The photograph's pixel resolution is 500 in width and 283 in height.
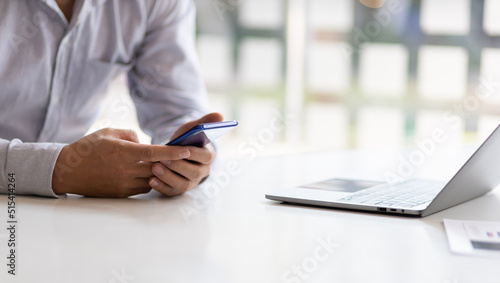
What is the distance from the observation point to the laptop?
31.7 inches

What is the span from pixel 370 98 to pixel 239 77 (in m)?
1.10

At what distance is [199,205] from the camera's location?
2.88ft

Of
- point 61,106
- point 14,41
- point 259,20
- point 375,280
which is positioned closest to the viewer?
point 375,280

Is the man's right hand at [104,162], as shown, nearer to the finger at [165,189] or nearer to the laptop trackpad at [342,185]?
the finger at [165,189]

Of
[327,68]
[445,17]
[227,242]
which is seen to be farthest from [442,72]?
[227,242]

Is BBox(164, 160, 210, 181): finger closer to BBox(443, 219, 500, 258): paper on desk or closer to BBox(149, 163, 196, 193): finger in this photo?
BBox(149, 163, 196, 193): finger

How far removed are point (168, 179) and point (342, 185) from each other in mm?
302

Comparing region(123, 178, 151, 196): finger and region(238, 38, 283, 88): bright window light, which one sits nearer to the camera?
region(123, 178, 151, 196): finger

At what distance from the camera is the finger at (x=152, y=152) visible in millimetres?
863

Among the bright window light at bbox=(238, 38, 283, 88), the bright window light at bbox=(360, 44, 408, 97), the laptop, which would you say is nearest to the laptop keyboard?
the laptop

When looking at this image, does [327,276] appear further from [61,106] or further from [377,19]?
[377,19]

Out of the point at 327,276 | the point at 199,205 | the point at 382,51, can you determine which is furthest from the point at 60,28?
the point at 382,51

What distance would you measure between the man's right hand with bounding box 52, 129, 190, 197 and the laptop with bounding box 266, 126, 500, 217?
19cm

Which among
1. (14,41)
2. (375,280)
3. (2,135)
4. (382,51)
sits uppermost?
(382,51)
